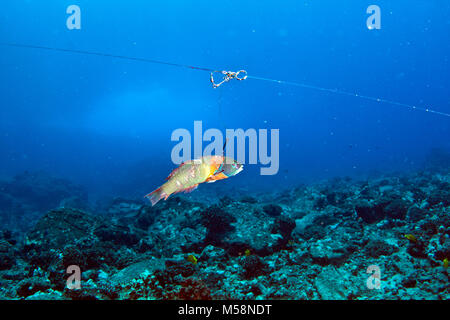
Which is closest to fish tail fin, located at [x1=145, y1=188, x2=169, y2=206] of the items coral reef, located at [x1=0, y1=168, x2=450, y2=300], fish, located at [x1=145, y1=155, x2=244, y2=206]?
fish, located at [x1=145, y1=155, x2=244, y2=206]

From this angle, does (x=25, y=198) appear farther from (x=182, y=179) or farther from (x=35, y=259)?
(x=182, y=179)

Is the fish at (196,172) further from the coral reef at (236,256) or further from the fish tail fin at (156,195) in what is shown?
the coral reef at (236,256)

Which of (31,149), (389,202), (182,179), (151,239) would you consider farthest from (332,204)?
(31,149)

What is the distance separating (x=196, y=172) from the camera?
8.91 ft

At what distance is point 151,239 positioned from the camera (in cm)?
721

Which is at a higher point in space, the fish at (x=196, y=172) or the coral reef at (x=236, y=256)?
the fish at (x=196, y=172)

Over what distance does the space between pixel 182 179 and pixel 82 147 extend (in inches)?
4866

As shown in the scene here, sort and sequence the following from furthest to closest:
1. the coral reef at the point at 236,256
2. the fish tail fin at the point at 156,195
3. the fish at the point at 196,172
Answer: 1. the coral reef at the point at 236,256
2. the fish tail fin at the point at 156,195
3. the fish at the point at 196,172

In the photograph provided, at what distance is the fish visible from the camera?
271 centimetres

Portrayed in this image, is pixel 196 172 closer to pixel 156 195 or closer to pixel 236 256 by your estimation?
pixel 156 195

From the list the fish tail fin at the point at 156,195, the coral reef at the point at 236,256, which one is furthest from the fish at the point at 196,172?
the coral reef at the point at 236,256

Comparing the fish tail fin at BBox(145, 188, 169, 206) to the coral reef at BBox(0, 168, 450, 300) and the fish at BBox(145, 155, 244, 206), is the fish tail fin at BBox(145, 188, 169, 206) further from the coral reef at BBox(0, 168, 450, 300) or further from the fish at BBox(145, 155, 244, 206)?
the coral reef at BBox(0, 168, 450, 300)

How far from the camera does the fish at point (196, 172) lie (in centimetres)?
271
